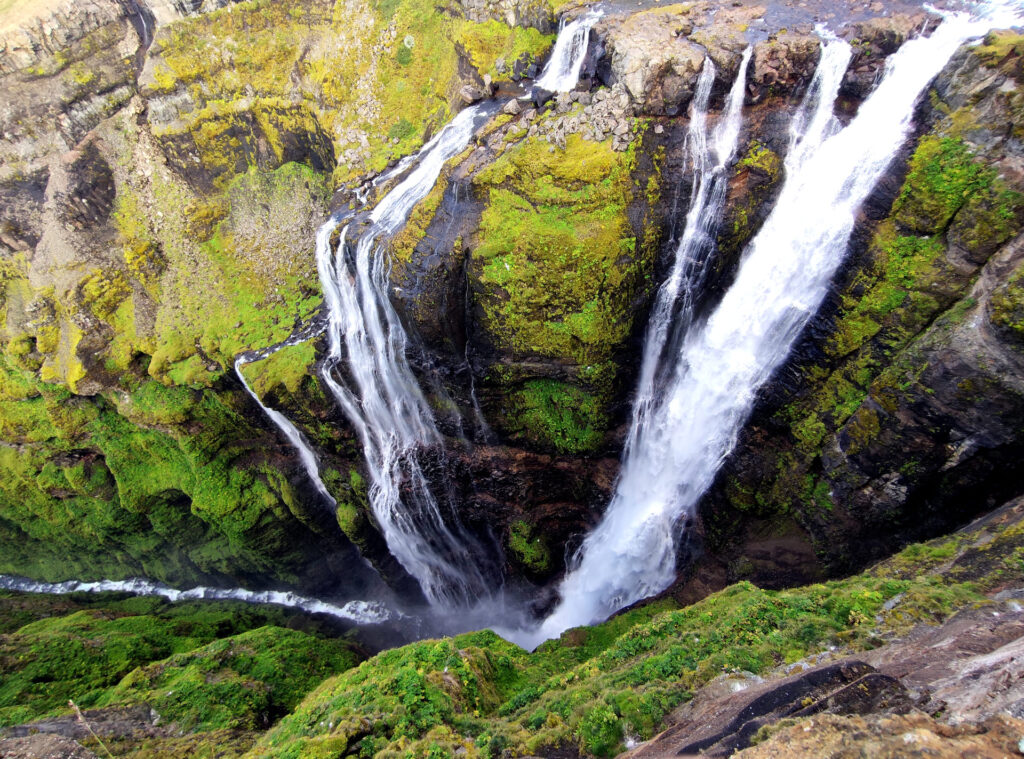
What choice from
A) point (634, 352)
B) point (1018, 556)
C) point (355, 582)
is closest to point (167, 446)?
point (355, 582)

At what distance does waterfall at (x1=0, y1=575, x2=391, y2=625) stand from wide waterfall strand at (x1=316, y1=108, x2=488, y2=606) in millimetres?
5732

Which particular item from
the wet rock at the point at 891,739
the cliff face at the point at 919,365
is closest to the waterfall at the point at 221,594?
the cliff face at the point at 919,365

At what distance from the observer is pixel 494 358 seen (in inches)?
587

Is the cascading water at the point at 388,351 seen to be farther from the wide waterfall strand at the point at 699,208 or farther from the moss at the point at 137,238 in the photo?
the moss at the point at 137,238

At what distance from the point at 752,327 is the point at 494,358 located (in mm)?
7208

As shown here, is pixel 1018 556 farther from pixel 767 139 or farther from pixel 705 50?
pixel 705 50

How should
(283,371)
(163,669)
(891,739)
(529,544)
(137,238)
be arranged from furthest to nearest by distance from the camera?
A: 1. (137,238)
2. (529,544)
3. (283,371)
4. (163,669)
5. (891,739)

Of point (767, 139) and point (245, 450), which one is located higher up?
point (767, 139)

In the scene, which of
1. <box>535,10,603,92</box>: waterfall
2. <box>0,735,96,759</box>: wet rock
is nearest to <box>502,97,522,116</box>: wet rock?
<box>535,10,603,92</box>: waterfall

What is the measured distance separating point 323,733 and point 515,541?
33.4ft

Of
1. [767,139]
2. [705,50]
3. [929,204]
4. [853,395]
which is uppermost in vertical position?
[705,50]

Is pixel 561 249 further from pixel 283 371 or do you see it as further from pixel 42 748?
pixel 42 748

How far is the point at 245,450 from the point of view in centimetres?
1962

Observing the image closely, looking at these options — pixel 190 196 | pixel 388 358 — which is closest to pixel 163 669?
pixel 388 358
